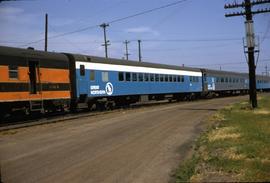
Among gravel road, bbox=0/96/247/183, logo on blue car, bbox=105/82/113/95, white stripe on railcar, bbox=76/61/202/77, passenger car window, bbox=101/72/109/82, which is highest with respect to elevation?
white stripe on railcar, bbox=76/61/202/77

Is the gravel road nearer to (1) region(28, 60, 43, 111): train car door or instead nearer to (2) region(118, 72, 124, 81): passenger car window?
(1) region(28, 60, 43, 111): train car door

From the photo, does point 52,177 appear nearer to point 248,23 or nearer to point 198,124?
Result: point 198,124

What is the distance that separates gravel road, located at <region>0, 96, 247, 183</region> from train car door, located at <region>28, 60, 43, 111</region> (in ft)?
9.54

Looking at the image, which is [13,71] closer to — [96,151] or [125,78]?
[96,151]

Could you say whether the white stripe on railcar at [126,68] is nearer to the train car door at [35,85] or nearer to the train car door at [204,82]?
the train car door at [35,85]

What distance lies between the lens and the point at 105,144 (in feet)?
44.8

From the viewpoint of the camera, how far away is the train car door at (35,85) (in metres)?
22.3

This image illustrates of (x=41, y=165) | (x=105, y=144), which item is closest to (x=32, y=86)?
(x=105, y=144)

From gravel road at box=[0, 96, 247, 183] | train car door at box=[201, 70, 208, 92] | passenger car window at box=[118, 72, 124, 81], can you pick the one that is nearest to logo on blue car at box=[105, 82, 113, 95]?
passenger car window at box=[118, 72, 124, 81]

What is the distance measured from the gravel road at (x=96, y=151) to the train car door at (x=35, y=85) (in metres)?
2.91

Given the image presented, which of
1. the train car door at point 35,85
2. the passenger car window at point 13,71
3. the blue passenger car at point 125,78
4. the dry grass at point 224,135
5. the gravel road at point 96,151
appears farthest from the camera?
the blue passenger car at point 125,78

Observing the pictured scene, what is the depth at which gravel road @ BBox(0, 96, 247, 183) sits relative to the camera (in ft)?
30.5

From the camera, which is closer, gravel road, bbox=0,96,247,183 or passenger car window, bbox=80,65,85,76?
gravel road, bbox=0,96,247,183

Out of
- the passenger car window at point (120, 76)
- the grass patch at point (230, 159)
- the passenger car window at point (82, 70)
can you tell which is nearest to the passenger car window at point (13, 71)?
the passenger car window at point (82, 70)
